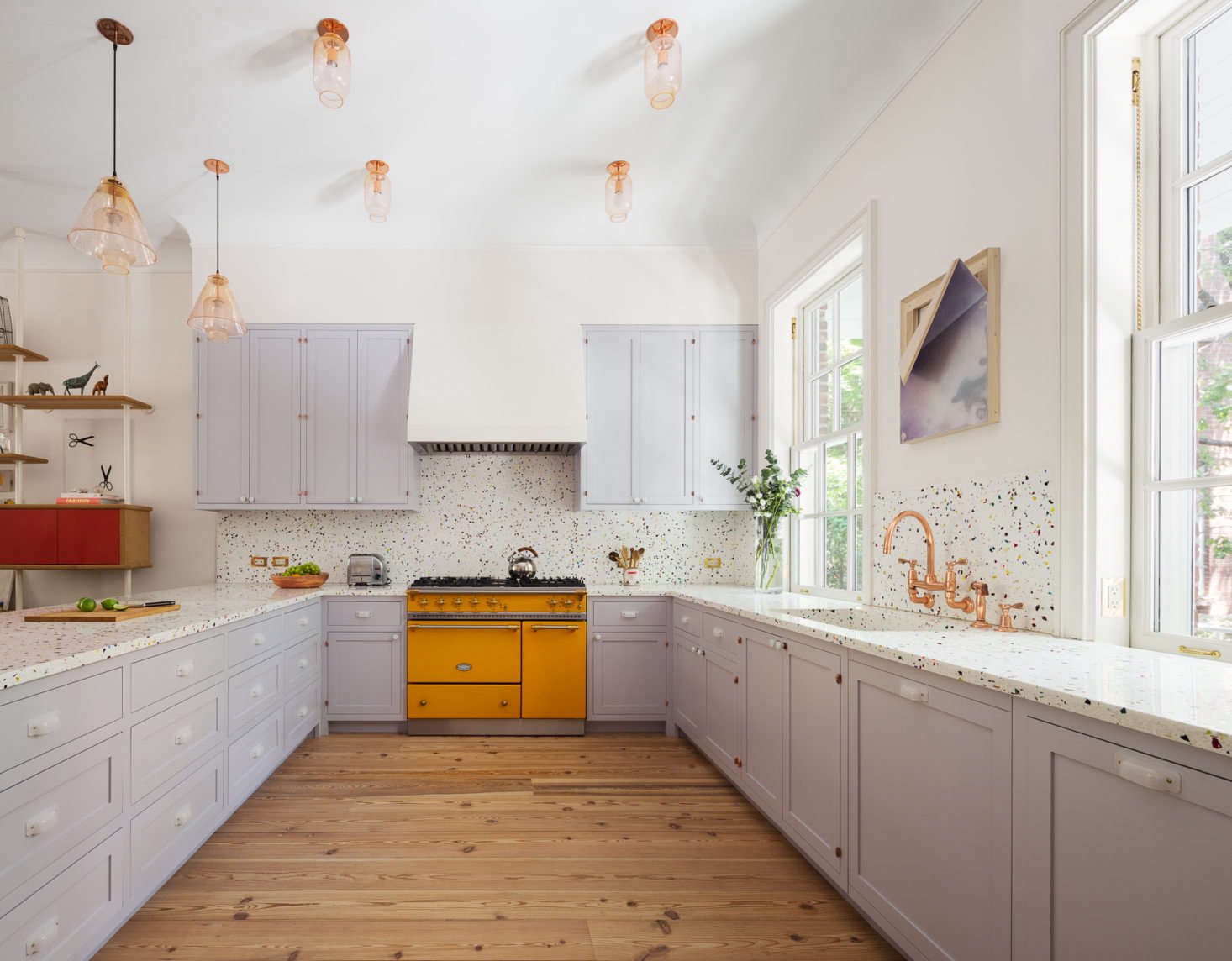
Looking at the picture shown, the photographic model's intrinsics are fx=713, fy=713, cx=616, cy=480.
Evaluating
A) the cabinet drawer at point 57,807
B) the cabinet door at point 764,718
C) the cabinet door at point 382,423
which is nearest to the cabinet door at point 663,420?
the cabinet door at point 382,423

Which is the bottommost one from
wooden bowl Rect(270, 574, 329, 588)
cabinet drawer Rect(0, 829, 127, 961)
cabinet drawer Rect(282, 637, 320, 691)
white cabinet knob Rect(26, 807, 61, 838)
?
cabinet drawer Rect(0, 829, 127, 961)

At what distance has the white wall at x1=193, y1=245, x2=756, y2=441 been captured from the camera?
164 inches

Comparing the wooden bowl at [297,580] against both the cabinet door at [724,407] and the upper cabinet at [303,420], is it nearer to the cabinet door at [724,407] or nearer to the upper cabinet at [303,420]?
the upper cabinet at [303,420]

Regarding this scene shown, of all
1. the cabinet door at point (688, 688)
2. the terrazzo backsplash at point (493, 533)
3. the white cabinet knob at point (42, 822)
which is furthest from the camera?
the terrazzo backsplash at point (493, 533)

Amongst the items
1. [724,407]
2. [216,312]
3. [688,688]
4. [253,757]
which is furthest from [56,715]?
[724,407]

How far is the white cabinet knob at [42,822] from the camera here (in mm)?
1606

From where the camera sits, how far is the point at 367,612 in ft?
13.1

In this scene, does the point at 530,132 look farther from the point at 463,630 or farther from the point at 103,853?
the point at 103,853

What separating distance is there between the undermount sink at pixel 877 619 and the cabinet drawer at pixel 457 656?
175cm

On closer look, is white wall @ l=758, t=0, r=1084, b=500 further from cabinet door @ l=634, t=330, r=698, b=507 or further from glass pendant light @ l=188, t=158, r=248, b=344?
glass pendant light @ l=188, t=158, r=248, b=344

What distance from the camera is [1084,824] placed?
125cm

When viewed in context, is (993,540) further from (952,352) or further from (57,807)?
(57,807)

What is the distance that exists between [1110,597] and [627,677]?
2652 millimetres

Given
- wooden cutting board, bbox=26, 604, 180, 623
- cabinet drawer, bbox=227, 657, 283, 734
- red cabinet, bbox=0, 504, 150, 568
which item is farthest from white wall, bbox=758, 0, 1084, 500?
red cabinet, bbox=0, 504, 150, 568
